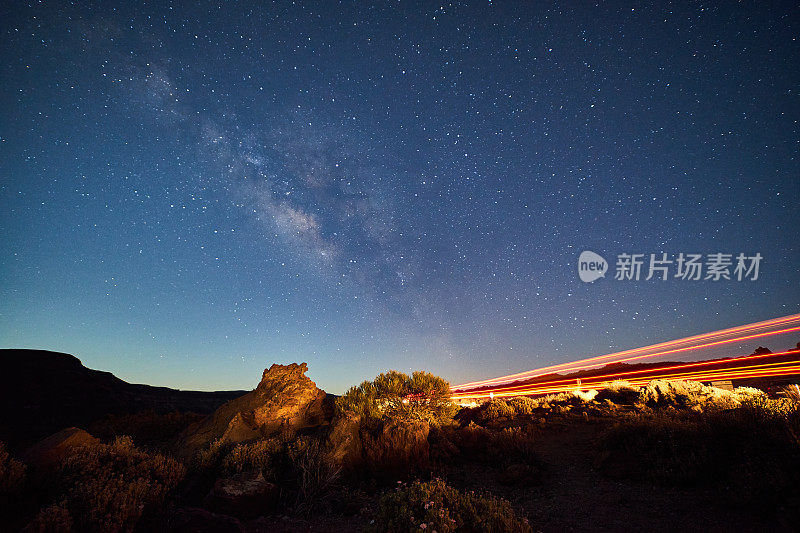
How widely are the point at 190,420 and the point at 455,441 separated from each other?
39.1 feet

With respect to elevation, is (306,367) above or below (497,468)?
above

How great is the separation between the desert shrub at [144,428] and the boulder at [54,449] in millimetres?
5014

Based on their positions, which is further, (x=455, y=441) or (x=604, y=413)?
(x=604, y=413)

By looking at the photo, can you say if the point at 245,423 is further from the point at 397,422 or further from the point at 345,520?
the point at 345,520

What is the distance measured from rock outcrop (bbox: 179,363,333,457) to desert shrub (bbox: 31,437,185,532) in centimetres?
252

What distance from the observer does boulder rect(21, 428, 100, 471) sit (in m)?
6.22

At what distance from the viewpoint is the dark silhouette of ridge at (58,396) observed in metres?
20.2

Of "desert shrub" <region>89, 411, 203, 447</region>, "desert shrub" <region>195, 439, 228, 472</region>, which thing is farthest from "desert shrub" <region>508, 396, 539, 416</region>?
"desert shrub" <region>89, 411, 203, 447</region>

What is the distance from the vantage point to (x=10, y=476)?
5.39 m

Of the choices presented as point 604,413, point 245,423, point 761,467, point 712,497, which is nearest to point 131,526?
point 245,423

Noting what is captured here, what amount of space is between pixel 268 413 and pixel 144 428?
21.7ft

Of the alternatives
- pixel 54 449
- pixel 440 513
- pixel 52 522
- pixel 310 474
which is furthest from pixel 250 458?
pixel 440 513

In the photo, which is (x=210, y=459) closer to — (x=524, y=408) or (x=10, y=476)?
(x=10, y=476)

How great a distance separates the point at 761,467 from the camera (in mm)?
5215
